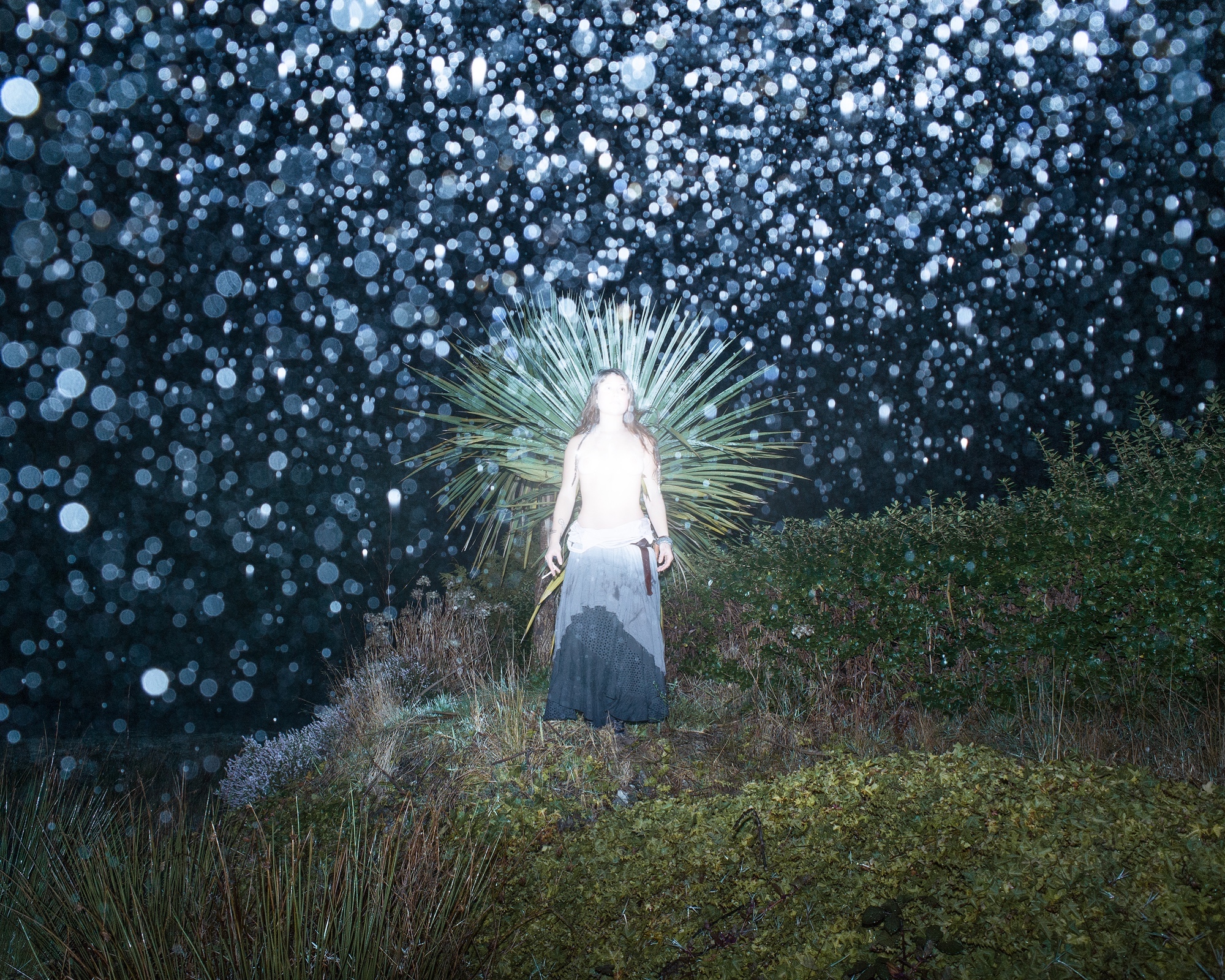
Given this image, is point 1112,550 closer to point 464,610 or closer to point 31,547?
point 464,610

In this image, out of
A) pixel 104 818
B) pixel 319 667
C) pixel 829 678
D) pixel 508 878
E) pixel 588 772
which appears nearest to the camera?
pixel 508 878

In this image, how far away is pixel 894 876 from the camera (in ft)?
8.60

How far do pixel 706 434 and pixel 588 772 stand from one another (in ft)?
13.2

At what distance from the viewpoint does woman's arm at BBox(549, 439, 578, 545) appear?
16.4ft

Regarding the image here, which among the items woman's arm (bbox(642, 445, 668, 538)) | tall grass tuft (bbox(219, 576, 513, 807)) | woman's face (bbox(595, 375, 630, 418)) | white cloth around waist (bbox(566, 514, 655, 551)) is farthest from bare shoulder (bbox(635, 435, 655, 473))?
tall grass tuft (bbox(219, 576, 513, 807))

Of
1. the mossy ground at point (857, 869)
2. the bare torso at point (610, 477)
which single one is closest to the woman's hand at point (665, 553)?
the bare torso at point (610, 477)

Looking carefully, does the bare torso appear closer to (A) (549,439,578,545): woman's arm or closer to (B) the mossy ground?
(A) (549,439,578,545): woman's arm

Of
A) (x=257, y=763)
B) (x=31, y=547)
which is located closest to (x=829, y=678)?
(x=257, y=763)

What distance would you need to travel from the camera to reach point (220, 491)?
1184 cm

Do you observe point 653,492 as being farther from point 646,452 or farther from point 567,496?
point 567,496

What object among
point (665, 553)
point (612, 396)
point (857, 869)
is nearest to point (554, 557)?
point (665, 553)

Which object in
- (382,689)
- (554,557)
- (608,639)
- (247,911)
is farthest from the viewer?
(382,689)

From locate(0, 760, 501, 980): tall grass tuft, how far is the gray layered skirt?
5.66ft

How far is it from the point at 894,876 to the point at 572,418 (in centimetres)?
517
